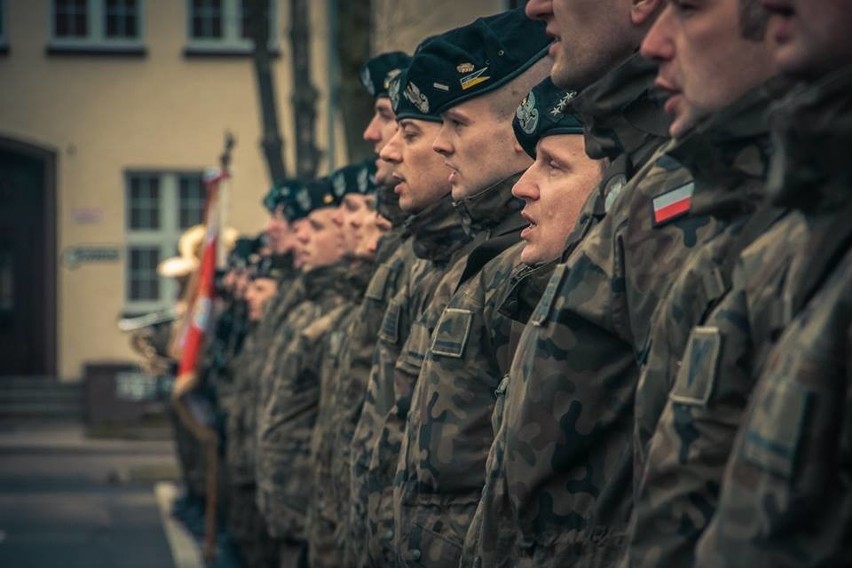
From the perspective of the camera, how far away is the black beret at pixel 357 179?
898 centimetres

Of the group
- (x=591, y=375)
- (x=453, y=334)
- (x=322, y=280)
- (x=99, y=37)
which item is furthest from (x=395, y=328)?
(x=99, y=37)

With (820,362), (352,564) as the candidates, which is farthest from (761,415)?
(352,564)

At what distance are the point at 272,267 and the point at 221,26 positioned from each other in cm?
1702

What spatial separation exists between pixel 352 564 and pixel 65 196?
22349mm

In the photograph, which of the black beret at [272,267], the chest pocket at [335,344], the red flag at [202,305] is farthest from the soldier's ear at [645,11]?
the red flag at [202,305]

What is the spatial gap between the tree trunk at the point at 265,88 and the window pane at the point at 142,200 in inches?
407

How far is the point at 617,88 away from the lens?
3.90m

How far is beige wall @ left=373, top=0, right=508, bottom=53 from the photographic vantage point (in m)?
15.9

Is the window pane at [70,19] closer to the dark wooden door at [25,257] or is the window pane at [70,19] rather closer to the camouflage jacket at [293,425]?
the dark wooden door at [25,257]

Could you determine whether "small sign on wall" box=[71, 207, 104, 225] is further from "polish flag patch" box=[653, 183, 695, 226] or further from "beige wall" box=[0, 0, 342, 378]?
"polish flag patch" box=[653, 183, 695, 226]

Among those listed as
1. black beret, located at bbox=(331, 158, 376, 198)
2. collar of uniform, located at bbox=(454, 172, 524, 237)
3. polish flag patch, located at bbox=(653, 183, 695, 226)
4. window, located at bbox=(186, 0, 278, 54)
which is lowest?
polish flag patch, located at bbox=(653, 183, 695, 226)

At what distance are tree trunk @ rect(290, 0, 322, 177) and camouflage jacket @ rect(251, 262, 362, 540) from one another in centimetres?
817

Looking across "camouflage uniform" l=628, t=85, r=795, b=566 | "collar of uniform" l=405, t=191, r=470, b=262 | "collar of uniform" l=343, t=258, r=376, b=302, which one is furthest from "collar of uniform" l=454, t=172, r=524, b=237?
"collar of uniform" l=343, t=258, r=376, b=302

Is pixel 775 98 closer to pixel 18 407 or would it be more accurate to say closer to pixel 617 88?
pixel 617 88
